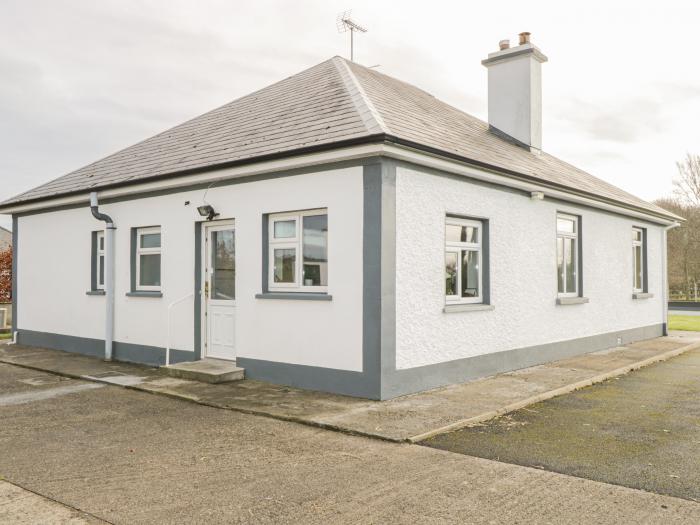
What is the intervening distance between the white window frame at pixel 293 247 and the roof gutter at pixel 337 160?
2.33ft

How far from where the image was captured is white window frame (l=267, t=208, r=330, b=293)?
850 centimetres

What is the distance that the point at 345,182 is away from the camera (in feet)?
26.0

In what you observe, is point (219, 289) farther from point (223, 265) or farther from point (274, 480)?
point (274, 480)

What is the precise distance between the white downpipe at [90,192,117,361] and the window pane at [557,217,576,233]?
29.7 ft

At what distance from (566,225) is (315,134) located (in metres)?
6.51

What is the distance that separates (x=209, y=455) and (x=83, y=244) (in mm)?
8466

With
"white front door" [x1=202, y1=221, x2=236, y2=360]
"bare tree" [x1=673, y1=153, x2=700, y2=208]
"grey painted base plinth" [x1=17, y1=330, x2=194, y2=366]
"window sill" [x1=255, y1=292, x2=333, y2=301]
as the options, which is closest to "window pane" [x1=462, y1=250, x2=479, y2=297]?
"window sill" [x1=255, y1=292, x2=333, y2=301]

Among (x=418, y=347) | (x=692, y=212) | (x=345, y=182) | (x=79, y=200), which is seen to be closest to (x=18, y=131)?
(x=79, y=200)

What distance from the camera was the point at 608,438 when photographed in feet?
19.4

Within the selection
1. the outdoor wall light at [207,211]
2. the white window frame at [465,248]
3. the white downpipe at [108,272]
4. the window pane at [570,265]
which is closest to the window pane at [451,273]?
the white window frame at [465,248]

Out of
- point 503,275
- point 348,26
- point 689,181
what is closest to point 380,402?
point 503,275

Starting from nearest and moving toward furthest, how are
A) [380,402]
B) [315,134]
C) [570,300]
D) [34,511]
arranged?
[34,511] < [380,402] < [315,134] < [570,300]

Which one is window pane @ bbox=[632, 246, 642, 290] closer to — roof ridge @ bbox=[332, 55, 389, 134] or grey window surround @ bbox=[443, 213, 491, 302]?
grey window surround @ bbox=[443, 213, 491, 302]

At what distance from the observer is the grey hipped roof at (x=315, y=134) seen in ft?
27.2
